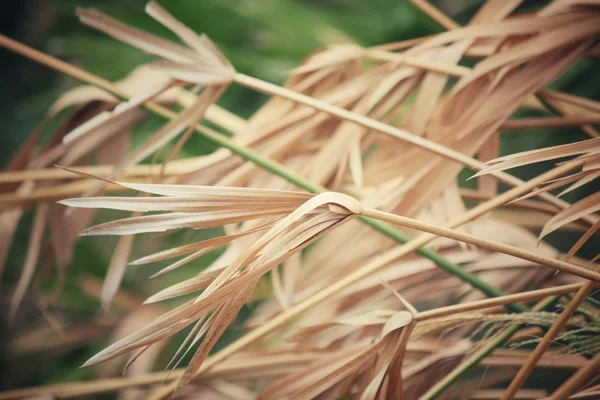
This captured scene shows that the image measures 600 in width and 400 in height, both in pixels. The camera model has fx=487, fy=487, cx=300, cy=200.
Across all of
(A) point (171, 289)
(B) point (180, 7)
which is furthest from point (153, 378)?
(B) point (180, 7)

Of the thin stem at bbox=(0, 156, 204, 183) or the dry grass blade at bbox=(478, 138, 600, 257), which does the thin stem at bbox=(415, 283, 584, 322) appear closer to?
the dry grass blade at bbox=(478, 138, 600, 257)

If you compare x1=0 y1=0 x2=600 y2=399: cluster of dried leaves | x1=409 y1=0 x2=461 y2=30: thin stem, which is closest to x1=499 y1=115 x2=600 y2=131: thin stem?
x1=0 y1=0 x2=600 y2=399: cluster of dried leaves

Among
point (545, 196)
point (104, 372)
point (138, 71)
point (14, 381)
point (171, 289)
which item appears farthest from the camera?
point (14, 381)

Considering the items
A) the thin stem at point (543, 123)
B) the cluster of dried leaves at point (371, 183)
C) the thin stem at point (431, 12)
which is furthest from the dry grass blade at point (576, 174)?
the thin stem at point (431, 12)

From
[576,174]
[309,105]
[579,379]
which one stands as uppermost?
[309,105]

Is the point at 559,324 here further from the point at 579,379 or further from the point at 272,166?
the point at 272,166

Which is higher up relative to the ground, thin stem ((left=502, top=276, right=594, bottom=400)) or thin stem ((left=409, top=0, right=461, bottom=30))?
thin stem ((left=409, top=0, right=461, bottom=30))

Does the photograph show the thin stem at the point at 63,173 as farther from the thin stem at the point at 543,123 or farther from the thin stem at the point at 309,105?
the thin stem at the point at 543,123

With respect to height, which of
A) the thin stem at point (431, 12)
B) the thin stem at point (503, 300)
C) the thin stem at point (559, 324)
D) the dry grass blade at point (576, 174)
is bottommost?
the thin stem at point (559, 324)

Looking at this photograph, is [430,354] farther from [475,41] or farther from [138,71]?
[138,71]

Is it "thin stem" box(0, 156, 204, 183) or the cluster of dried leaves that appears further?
"thin stem" box(0, 156, 204, 183)

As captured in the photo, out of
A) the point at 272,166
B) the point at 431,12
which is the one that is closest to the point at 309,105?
the point at 272,166
